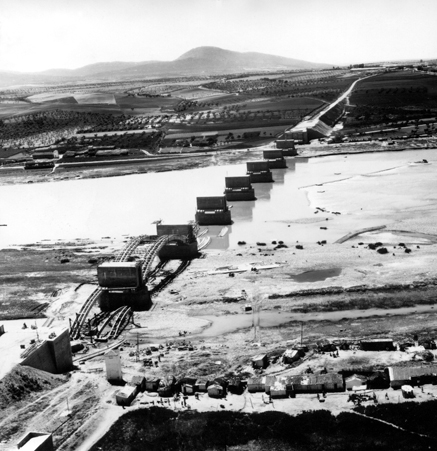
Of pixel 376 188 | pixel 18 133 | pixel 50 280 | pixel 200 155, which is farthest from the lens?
pixel 18 133

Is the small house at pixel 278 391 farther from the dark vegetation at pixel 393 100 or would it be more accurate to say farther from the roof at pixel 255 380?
the dark vegetation at pixel 393 100

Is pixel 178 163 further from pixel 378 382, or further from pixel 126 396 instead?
pixel 378 382

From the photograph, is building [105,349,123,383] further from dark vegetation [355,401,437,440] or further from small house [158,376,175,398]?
dark vegetation [355,401,437,440]

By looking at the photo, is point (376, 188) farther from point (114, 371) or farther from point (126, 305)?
point (114, 371)

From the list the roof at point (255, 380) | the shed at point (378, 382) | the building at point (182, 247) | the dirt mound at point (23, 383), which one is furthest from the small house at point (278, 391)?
the building at point (182, 247)


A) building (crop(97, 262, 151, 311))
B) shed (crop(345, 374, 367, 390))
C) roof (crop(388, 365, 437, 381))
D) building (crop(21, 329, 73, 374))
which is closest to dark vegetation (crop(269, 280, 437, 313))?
building (crop(97, 262, 151, 311))

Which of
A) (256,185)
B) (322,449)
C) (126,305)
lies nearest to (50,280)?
(126,305)
